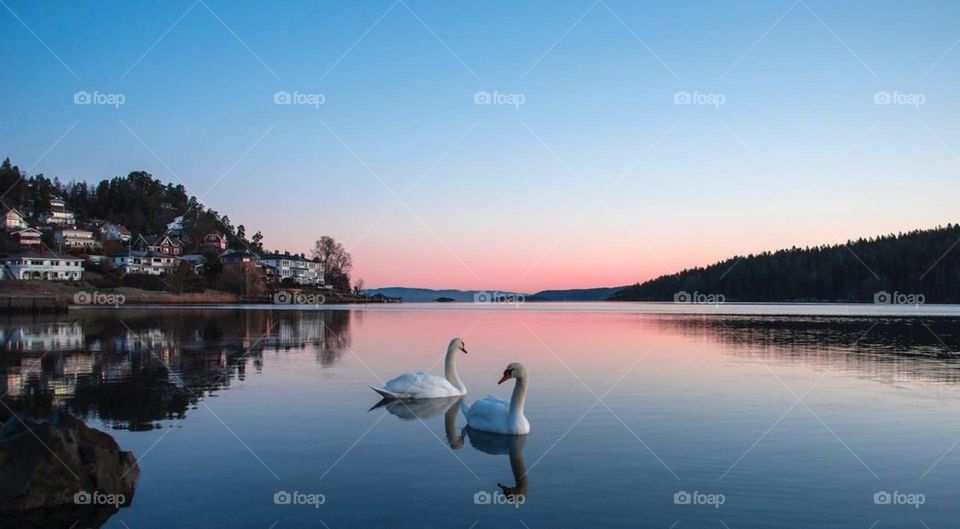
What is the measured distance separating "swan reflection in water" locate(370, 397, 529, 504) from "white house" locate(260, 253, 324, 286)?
154 meters

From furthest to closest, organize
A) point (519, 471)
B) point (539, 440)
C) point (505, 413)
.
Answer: point (505, 413)
point (539, 440)
point (519, 471)

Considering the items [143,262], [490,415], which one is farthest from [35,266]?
[490,415]

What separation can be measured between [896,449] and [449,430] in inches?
336

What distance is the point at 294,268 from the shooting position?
18362 centimetres

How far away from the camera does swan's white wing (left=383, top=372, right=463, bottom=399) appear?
1869 centimetres

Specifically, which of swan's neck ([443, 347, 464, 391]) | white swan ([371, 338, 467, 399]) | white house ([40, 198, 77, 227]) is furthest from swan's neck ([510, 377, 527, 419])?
white house ([40, 198, 77, 227])

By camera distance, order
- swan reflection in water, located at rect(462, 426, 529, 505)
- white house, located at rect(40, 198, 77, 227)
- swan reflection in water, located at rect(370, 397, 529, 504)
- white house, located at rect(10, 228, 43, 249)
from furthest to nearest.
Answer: white house, located at rect(40, 198, 77, 227)
white house, located at rect(10, 228, 43, 249)
swan reflection in water, located at rect(370, 397, 529, 504)
swan reflection in water, located at rect(462, 426, 529, 505)

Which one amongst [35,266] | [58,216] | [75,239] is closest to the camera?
[35,266]

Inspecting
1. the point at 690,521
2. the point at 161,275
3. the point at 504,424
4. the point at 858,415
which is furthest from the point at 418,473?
the point at 161,275

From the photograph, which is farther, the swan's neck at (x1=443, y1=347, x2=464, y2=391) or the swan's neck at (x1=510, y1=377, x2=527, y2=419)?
the swan's neck at (x1=443, y1=347, x2=464, y2=391)

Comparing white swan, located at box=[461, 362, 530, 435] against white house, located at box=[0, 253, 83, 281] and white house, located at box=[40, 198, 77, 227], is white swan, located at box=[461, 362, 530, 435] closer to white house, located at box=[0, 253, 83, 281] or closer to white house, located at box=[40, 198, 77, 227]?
white house, located at box=[0, 253, 83, 281]

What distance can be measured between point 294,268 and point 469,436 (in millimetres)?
175102

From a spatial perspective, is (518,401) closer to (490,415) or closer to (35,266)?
(490,415)

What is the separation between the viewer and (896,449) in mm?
13672
